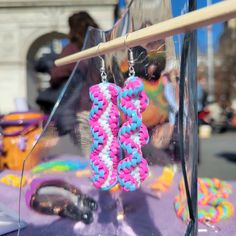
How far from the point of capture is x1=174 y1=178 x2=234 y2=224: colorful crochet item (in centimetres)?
156

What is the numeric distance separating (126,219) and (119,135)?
1.74 feet

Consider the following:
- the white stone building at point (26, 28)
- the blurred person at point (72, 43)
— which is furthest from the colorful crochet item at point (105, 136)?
the white stone building at point (26, 28)

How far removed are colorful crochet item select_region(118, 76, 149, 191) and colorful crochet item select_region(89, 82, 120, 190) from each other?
52 millimetres

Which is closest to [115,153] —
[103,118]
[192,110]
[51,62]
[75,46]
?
[103,118]

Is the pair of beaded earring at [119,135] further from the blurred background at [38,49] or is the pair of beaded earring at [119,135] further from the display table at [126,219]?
the blurred background at [38,49]

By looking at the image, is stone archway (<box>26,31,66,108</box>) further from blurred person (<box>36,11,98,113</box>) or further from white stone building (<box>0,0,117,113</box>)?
blurred person (<box>36,11,98,113</box>)

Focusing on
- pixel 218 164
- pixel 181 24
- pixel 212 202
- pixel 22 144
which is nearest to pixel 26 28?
pixel 22 144

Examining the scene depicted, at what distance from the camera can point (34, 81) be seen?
435 centimetres

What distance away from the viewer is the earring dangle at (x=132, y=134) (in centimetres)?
106

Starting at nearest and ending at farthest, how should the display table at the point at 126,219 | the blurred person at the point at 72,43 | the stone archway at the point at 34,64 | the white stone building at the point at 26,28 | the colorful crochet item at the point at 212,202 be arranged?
the display table at the point at 126,219
the colorful crochet item at the point at 212,202
the blurred person at the point at 72,43
the white stone building at the point at 26,28
the stone archway at the point at 34,64

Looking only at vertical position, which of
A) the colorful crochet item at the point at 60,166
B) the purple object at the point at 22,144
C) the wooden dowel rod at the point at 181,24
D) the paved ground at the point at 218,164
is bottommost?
the paved ground at the point at 218,164

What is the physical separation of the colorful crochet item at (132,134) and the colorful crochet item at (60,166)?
43cm

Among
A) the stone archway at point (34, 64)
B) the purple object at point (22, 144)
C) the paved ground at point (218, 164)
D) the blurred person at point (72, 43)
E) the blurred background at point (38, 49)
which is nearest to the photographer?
the blurred person at point (72, 43)

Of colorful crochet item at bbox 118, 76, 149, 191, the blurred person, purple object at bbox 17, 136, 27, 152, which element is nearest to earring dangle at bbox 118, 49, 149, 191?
colorful crochet item at bbox 118, 76, 149, 191
